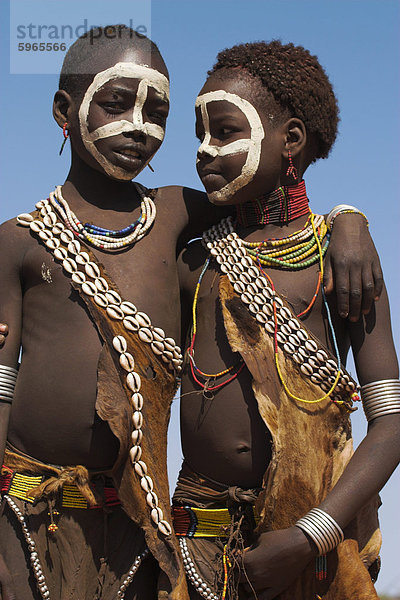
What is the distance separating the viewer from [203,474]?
369 centimetres

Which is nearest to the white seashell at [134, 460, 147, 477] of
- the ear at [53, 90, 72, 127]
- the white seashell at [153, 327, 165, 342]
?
the white seashell at [153, 327, 165, 342]

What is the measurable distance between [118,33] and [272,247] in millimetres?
1201

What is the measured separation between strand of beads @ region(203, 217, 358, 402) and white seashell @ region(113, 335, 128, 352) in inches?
21.4

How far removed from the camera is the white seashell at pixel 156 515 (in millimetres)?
3447

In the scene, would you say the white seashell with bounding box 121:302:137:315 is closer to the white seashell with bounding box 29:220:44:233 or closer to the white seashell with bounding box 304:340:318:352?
the white seashell with bounding box 29:220:44:233


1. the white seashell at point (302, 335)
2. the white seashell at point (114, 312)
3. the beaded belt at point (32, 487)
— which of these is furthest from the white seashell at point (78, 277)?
the white seashell at point (302, 335)

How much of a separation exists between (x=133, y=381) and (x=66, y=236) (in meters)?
0.69

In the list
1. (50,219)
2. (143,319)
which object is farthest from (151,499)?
(50,219)

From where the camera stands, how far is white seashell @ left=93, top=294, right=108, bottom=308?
142 inches

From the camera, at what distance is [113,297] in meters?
3.64

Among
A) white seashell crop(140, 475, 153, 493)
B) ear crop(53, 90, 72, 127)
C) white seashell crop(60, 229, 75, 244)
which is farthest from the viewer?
ear crop(53, 90, 72, 127)

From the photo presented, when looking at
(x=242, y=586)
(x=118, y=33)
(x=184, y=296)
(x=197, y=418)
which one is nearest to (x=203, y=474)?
(x=197, y=418)

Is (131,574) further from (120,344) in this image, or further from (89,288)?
(89,288)

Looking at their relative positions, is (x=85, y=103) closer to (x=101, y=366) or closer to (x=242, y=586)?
(x=101, y=366)
